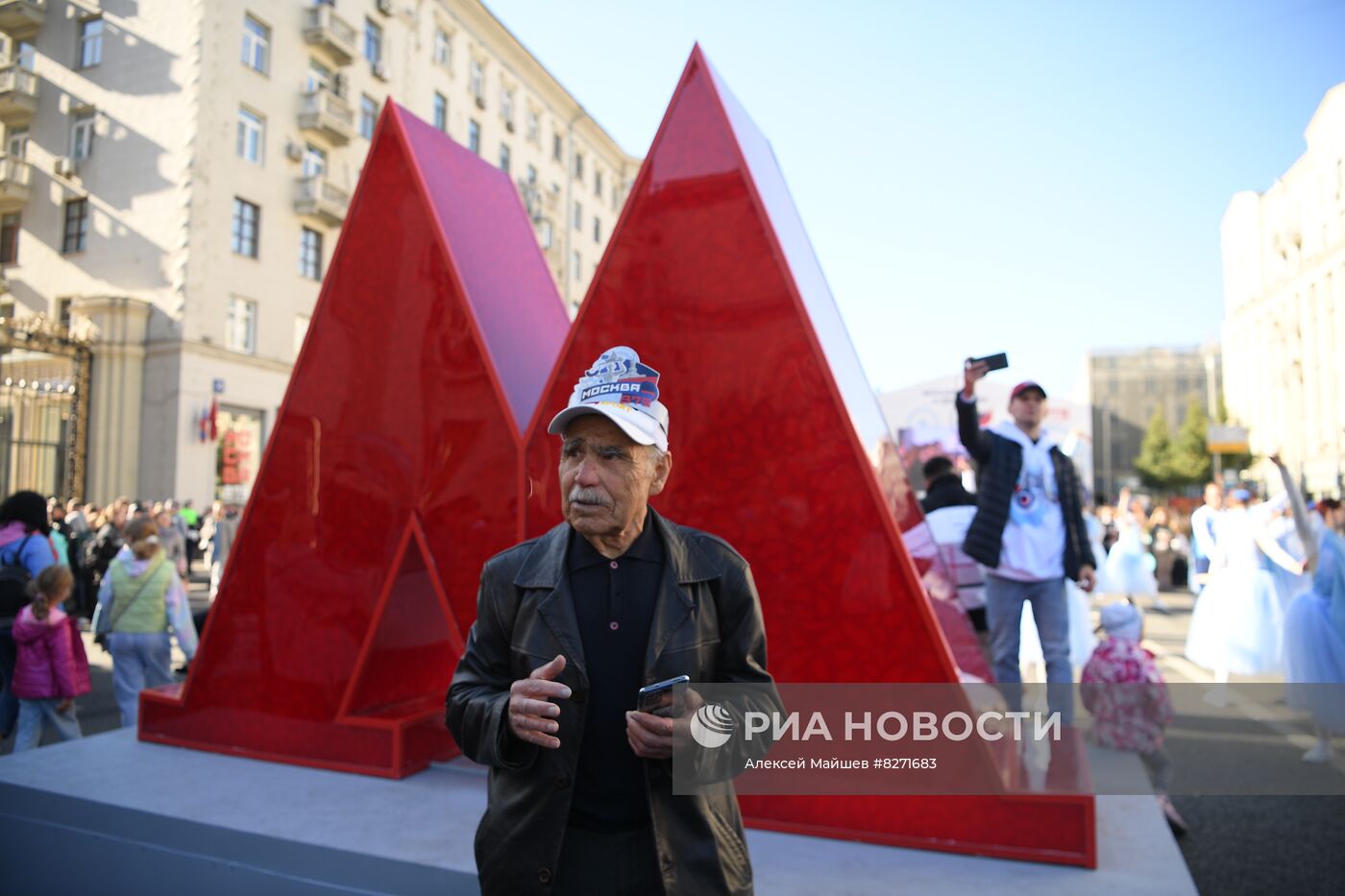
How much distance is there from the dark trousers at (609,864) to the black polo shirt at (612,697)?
0.08ft

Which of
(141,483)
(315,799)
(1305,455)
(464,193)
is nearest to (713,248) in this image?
(464,193)

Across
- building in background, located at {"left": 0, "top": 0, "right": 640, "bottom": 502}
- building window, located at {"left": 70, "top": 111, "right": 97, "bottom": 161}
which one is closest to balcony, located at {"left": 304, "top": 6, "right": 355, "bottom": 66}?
building in background, located at {"left": 0, "top": 0, "right": 640, "bottom": 502}

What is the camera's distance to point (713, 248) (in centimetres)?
384

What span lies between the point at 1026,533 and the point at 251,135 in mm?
23527

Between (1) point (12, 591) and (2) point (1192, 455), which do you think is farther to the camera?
(2) point (1192, 455)

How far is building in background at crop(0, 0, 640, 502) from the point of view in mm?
20250

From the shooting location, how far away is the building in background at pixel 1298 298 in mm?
5609

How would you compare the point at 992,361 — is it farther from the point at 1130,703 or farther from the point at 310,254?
the point at 310,254

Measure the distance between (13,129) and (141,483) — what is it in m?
10.7

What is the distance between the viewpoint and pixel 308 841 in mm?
3252

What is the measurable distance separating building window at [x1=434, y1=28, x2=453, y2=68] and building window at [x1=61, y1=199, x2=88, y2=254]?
12.2 metres

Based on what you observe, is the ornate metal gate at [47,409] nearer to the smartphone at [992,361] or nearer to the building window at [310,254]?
the building window at [310,254]

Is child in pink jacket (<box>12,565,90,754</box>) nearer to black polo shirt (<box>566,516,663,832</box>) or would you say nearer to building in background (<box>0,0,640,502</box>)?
black polo shirt (<box>566,516,663,832</box>)

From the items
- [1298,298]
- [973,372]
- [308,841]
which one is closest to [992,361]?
[973,372]
